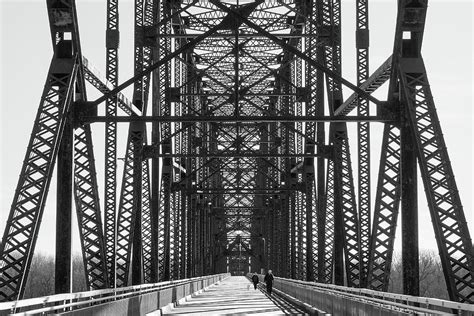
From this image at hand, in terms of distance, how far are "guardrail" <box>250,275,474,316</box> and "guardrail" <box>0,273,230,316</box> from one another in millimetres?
4629

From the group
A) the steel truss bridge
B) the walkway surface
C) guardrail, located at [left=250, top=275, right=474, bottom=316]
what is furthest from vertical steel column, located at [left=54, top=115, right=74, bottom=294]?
the walkway surface

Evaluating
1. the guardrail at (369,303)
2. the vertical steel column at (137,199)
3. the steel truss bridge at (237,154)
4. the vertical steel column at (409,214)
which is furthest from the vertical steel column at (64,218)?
the vertical steel column at (137,199)

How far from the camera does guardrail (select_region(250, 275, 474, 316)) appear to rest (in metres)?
13.2

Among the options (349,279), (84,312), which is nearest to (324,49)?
(349,279)

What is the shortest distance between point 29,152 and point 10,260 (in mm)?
2095

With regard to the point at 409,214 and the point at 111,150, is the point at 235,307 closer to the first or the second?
the point at 111,150

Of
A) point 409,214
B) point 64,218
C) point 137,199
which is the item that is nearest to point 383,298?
point 409,214

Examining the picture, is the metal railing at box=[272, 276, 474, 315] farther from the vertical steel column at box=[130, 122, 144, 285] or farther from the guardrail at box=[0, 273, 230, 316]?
the vertical steel column at box=[130, 122, 144, 285]

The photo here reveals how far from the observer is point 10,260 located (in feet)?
58.0

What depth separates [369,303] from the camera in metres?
17.9

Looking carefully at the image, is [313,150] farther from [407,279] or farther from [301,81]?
[407,279]

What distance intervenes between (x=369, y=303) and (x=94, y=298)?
7.62m

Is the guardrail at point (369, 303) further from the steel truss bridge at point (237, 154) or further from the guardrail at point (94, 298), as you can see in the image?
the guardrail at point (94, 298)

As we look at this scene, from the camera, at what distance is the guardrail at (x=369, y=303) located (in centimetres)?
1316
